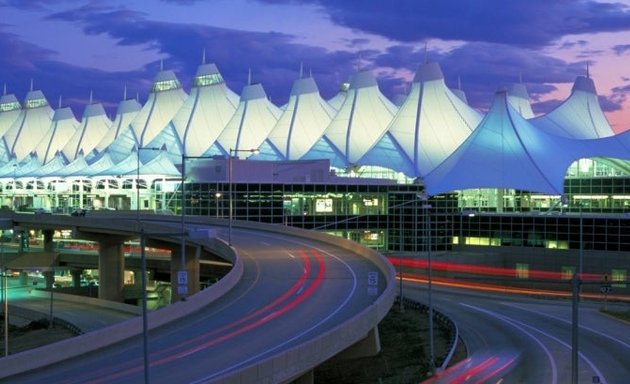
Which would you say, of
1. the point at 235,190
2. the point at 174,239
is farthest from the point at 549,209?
the point at 174,239

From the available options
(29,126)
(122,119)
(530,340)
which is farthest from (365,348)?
(29,126)

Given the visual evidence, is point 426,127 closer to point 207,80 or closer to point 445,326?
point 207,80

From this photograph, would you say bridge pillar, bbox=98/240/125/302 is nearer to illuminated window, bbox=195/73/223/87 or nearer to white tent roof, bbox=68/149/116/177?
white tent roof, bbox=68/149/116/177

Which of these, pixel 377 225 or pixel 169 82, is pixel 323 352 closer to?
pixel 377 225

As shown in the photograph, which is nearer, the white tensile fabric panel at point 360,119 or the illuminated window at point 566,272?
the illuminated window at point 566,272

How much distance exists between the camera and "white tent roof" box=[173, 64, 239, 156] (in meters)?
116

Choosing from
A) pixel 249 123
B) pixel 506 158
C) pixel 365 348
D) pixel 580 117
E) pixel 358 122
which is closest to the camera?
Result: pixel 365 348

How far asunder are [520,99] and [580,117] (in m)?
23.4

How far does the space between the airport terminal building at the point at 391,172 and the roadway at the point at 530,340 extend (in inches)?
589

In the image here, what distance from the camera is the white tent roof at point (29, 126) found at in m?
162

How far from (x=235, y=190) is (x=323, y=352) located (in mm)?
53821

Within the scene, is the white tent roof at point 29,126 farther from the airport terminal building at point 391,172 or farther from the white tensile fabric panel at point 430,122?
the white tensile fabric panel at point 430,122

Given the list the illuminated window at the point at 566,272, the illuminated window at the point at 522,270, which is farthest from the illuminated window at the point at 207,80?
the illuminated window at the point at 566,272

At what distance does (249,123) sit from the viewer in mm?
112562
